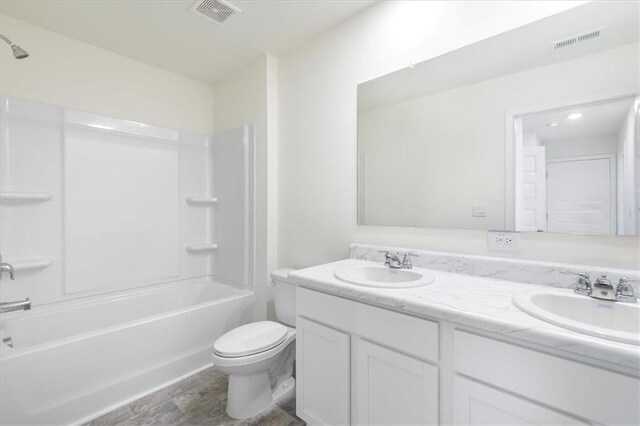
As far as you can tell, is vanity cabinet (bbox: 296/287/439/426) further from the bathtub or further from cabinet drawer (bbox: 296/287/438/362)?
the bathtub

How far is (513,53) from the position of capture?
1359 millimetres

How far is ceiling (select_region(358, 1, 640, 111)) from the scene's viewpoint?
3.76 feet

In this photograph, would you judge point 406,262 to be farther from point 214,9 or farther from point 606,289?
point 214,9

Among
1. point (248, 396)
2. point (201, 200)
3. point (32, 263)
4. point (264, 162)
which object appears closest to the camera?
point (248, 396)

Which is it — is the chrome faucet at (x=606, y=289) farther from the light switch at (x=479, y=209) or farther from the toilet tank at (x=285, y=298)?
the toilet tank at (x=285, y=298)

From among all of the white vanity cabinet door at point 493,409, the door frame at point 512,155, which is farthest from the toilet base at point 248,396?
the door frame at point 512,155

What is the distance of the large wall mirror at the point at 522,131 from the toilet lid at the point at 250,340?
37.9 inches

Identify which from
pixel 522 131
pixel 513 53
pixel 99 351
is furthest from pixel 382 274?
pixel 99 351

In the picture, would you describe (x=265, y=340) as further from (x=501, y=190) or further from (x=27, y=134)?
(x=27, y=134)

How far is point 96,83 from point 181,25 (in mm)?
880

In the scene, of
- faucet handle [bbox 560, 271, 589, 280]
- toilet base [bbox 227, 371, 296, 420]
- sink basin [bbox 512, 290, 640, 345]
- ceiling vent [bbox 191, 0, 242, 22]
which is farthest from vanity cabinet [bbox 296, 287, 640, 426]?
ceiling vent [bbox 191, 0, 242, 22]

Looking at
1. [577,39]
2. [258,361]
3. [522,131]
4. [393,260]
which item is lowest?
[258,361]

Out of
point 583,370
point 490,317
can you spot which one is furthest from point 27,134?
point 583,370

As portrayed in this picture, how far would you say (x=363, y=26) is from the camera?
1876 millimetres
